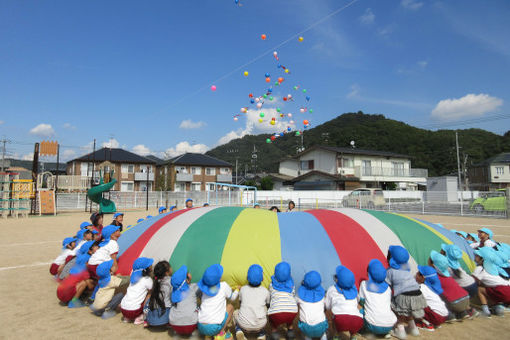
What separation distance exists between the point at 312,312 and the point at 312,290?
24 cm

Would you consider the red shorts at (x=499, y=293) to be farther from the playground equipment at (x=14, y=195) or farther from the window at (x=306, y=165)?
the window at (x=306, y=165)

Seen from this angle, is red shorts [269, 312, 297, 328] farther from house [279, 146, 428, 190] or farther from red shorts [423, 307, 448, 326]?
house [279, 146, 428, 190]

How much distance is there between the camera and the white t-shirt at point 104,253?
4367 mm

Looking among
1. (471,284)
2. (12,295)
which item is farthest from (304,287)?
(12,295)

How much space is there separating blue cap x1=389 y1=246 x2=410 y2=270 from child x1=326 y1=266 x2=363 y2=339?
752 mm

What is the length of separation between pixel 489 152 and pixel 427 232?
62.2m

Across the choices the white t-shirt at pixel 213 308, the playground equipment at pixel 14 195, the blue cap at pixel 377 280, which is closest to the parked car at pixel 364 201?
the blue cap at pixel 377 280

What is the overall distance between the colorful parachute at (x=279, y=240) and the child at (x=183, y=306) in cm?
44

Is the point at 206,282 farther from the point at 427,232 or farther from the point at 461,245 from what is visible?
the point at 461,245

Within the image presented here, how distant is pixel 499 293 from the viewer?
394 cm

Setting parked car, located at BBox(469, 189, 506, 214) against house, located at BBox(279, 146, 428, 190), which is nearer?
parked car, located at BBox(469, 189, 506, 214)

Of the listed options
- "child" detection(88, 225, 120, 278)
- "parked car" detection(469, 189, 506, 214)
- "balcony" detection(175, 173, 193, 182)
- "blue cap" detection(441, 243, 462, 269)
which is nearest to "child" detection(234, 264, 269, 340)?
"child" detection(88, 225, 120, 278)

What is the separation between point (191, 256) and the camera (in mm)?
4152

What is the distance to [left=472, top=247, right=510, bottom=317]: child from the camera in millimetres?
3924
